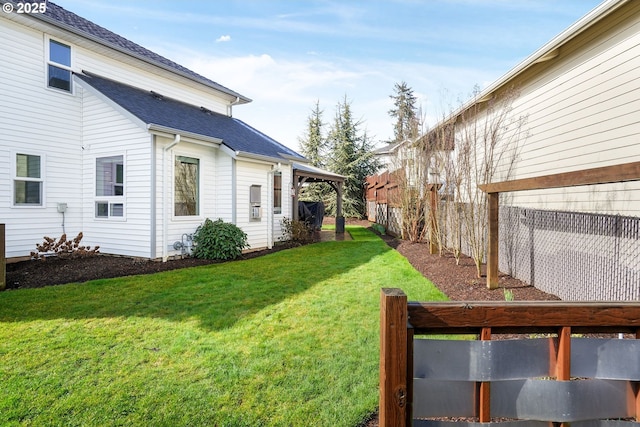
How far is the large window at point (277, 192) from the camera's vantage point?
11.6m

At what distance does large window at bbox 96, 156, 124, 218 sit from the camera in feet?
27.6

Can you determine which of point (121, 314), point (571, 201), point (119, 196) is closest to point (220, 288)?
point (121, 314)

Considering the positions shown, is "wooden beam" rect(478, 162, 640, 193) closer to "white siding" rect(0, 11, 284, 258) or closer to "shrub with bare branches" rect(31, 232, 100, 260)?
"white siding" rect(0, 11, 284, 258)

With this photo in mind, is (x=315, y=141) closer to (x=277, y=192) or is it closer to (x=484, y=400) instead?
(x=277, y=192)

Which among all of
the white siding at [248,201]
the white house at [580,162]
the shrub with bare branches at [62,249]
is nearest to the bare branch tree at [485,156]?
the white house at [580,162]

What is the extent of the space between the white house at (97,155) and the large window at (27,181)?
19mm

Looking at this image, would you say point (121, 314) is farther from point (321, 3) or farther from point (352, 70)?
point (352, 70)

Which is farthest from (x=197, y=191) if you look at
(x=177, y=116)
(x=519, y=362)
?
(x=519, y=362)

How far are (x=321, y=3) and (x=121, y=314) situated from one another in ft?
28.2

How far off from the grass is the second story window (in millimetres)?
5552

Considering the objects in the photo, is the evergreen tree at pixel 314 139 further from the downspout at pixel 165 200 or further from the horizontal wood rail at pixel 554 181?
the horizontal wood rail at pixel 554 181

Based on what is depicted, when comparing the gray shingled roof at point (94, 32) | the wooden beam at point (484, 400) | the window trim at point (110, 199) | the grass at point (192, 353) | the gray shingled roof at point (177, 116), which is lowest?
the grass at point (192, 353)

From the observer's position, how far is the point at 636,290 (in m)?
3.74

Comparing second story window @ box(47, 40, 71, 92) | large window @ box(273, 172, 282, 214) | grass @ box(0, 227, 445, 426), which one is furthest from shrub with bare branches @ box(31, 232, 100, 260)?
large window @ box(273, 172, 282, 214)
